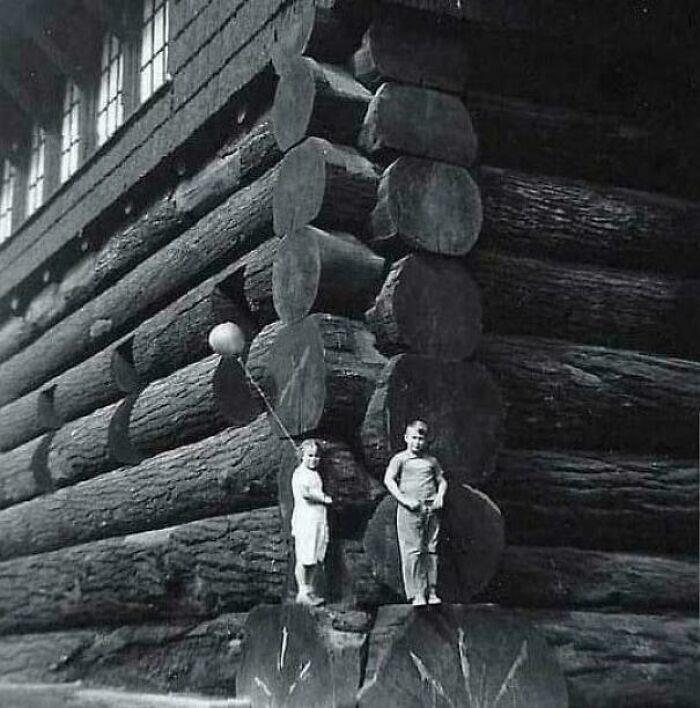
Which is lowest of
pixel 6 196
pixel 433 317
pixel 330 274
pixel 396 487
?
pixel 396 487

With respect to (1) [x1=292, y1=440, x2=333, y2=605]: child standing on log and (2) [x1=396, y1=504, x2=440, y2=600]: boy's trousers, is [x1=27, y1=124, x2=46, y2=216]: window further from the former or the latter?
(2) [x1=396, y1=504, x2=440, y2=600]: boy's trousers

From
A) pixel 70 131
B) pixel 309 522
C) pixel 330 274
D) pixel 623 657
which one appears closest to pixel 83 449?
pixel 70 131

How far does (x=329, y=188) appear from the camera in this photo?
606 cm

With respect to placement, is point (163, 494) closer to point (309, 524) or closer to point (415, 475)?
point (309, 524)

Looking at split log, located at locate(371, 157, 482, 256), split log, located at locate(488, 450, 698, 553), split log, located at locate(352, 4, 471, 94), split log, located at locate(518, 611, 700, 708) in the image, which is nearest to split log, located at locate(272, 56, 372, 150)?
split log, located at locate(352, 4, 471, 94)

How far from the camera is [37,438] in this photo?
34.9 feet

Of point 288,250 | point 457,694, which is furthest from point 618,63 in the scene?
point 457,694

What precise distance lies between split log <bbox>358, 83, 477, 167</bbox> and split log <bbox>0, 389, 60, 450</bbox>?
16.1 ft

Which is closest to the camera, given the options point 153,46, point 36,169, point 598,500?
point 598,500

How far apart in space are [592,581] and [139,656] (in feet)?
8.70

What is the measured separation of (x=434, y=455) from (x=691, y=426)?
1.66 m

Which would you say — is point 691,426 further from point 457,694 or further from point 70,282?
point 70,282

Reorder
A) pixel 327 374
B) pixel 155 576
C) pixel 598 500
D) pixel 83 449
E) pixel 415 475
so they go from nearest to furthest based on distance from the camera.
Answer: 1. pixel 415 475
2. pixel 327 374
3. pixel 598 500
4. pixel 155 576
5. pixel 83 449

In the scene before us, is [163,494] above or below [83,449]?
below
